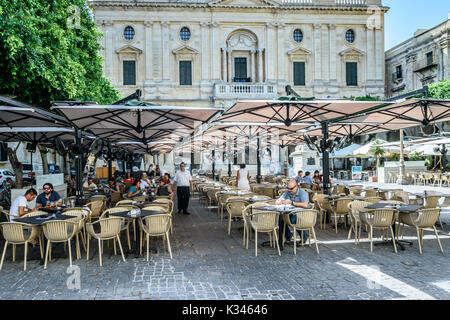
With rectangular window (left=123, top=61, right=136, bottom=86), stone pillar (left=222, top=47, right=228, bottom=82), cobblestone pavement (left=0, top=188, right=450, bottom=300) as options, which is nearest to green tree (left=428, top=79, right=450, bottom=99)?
stone pillar (left=222, top=47, right=228, bottom=82)

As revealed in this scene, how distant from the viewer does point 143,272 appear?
4934 mm

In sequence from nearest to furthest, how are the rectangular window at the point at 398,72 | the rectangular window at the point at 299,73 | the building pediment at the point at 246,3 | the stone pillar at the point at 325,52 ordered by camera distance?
the building pediment at the point at 246,3, the stone pillar at the point at 325,52, the rectangular window at the point at 299,73, the rectangular window at the point at 398,72

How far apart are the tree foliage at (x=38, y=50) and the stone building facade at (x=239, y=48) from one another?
2148cm

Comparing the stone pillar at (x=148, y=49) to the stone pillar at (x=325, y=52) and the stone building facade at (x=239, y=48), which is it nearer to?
the stone building facade at (x=239, y=48)

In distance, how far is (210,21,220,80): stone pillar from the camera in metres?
34.1

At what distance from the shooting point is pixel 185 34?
34.4 m

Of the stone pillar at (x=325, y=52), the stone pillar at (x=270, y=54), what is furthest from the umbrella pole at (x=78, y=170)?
the stone pillar at (x=325, y=52)

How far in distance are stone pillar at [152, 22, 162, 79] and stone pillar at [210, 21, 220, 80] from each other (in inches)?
204

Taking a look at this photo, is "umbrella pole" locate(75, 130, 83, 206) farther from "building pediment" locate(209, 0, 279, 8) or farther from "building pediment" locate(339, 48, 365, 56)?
"building pediment" locate(339, 48, 365, 56)

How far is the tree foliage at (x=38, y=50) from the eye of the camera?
8078mm

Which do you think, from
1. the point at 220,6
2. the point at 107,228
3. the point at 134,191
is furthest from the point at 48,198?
the point at 220,6

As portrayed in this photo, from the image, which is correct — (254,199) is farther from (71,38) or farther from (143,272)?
(71,38)

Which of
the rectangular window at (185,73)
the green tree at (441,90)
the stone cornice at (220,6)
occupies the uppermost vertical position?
the stone cornice at (220,6)

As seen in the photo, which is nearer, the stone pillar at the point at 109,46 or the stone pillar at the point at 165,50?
the stone pillar at the point at 109,46
